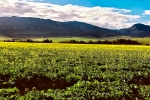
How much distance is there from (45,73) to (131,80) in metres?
6.76

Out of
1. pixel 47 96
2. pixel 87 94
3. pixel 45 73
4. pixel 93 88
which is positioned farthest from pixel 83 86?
pixel 45 73

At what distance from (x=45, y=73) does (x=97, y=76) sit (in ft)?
13.3

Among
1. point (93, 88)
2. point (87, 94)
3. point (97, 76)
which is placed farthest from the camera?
point (97, 76)

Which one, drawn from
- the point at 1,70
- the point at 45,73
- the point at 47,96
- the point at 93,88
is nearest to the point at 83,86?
the point at 93,88

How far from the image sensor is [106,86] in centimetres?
1738

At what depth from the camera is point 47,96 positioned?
14586 mm

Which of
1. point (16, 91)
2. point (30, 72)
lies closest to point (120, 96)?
point (16, 91)

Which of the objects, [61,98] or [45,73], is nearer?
[61,98]

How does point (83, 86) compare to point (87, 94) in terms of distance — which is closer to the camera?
point (87, 94)

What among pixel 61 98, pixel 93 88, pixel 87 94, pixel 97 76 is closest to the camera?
pixel 61 98

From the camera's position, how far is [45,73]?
68.1 feet

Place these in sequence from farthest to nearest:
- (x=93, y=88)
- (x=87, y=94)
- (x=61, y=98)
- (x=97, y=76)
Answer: (x=97, y=76) < (x=93, y=88) < (x=87, y=94) < (x=61, y=98)

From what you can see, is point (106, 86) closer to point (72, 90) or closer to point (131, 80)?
point (72, 90)

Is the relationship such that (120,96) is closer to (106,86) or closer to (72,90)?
(106,86)
